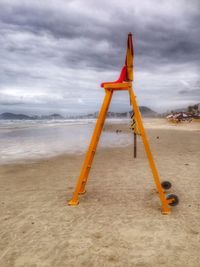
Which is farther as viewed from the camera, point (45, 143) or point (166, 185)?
point (45, 143)

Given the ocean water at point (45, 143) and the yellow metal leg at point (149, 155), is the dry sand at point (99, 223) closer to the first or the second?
the yellow metal leg at point (149, 155)

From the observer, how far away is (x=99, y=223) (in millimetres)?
4547

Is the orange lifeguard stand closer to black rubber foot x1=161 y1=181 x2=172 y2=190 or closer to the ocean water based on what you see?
black rubber foot x1=161 y1=181 x2=172 y2=190

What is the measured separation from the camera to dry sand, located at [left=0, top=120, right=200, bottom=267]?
351cm

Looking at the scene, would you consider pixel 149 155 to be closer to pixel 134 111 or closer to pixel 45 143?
pixel 134 111

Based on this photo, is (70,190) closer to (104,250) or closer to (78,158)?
(104,250)

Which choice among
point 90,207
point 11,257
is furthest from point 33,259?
point 90,207

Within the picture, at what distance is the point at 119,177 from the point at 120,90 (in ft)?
11.5

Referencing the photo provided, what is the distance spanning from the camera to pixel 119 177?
791 cm

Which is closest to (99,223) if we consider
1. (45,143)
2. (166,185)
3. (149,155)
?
(149,155)

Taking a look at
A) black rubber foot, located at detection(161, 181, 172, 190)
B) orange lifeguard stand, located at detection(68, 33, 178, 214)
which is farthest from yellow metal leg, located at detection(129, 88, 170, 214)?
black rubber foot, located at detection(161, 181, 172, 190)

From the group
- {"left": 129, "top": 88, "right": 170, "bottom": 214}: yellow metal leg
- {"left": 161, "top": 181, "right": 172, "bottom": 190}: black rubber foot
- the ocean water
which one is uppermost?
{"left": 129, "top": 88, "right": 170, "bottom": 214}: yellow metal leg

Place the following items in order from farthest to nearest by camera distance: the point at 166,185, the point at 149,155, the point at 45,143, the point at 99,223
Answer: the point at 45,143 < the point at 166,185 < the point at 149,155 < the point at 99,223

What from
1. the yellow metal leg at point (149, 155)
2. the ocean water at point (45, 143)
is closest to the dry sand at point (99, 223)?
the yellow metal leg at point (149, 155)
